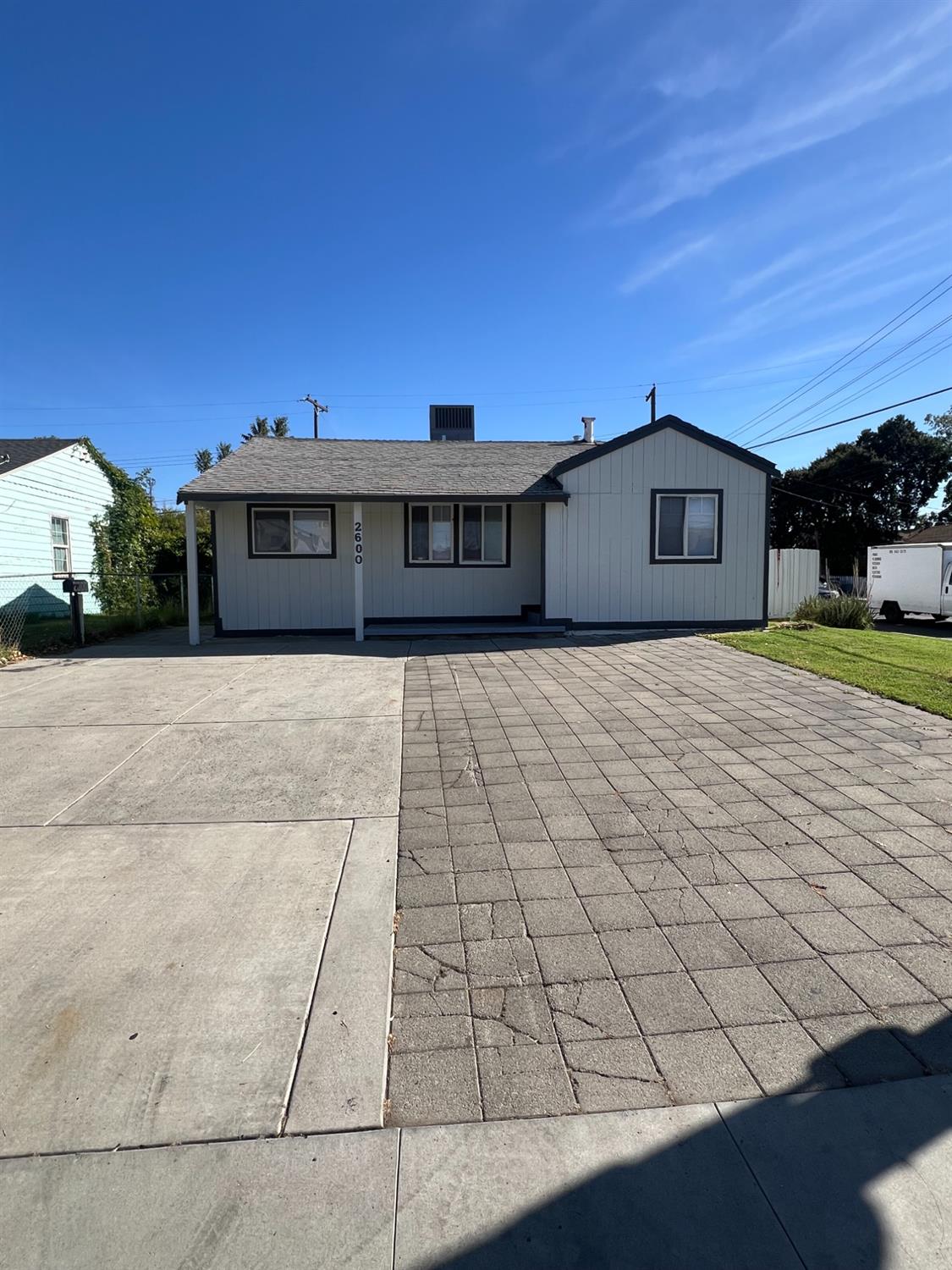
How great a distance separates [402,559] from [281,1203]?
40.6 ft

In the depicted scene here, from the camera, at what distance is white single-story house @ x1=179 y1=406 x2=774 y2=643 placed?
42.2 feet

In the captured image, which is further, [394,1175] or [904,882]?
[904,882]

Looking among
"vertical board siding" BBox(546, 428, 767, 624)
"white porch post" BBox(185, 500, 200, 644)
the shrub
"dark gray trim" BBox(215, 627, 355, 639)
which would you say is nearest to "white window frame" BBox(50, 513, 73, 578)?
"dark gray trim" BBox(215, 627, 355, 639)

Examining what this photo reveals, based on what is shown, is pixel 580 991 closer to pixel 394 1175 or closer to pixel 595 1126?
pixel 595 1126

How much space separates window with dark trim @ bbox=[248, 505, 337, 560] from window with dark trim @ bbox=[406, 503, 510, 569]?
1525 millimetres

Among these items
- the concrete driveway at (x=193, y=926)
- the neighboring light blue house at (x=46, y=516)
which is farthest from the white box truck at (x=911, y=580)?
the neighboring light blue house at (x=46, y=516)

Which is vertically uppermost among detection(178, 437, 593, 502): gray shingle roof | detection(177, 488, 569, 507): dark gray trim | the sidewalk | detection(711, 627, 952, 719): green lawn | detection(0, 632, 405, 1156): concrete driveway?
detection(178, 437, 593, 502): gray shingle roof

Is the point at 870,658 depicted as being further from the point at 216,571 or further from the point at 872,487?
the point at 872,487

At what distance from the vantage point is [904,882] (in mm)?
3484

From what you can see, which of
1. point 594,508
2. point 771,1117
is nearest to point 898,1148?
point 771,1117

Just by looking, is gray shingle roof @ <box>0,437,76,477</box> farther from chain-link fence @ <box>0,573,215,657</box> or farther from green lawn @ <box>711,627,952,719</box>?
green lawn @ <box>711,627,952,719</box>

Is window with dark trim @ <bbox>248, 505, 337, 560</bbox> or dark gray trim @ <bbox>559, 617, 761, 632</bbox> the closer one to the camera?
dark gray trim @ <bbox>559, 617, 761, 632</bbox>

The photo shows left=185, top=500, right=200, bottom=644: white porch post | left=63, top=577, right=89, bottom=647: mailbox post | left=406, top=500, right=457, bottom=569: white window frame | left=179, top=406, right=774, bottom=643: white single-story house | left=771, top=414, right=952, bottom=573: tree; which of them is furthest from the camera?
left=771, top=414, right=952, bottom=573: tree

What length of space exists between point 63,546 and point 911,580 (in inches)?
925
